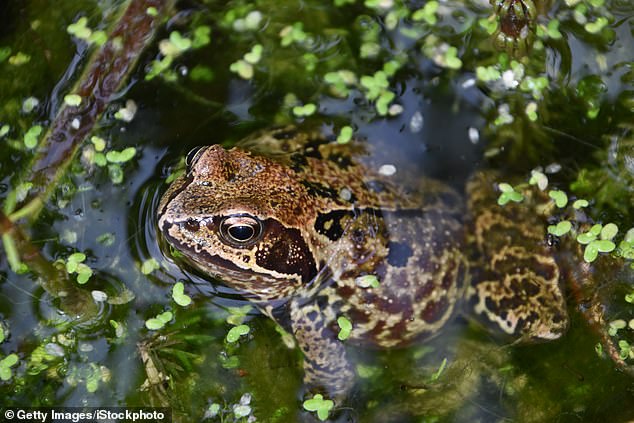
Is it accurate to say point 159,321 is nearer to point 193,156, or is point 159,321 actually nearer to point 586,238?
point 193,156

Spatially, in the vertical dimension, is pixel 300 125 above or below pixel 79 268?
above

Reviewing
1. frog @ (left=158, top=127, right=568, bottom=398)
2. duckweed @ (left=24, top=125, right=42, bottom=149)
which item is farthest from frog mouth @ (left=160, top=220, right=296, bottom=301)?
duckweed @ (left=24, top=125, right=42, bottom=149)

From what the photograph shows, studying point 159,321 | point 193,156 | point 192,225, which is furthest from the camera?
point 159,321

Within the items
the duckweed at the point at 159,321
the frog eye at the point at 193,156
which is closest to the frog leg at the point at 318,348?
the duckweed at the point at 159,321

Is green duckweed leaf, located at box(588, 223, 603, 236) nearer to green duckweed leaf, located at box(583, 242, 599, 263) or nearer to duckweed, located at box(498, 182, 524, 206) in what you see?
green duckweed leaf, located at box(583, 242, 599, 263)

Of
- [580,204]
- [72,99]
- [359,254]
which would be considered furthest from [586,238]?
[72,99]

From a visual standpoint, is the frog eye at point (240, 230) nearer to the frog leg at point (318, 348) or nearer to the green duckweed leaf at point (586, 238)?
the frog leg at point (318, 348)

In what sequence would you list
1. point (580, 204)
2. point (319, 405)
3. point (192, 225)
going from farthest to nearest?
point (580, 204) → point (319, 405) → point (192, 225)

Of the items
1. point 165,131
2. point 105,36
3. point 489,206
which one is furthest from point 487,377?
point 105,36
